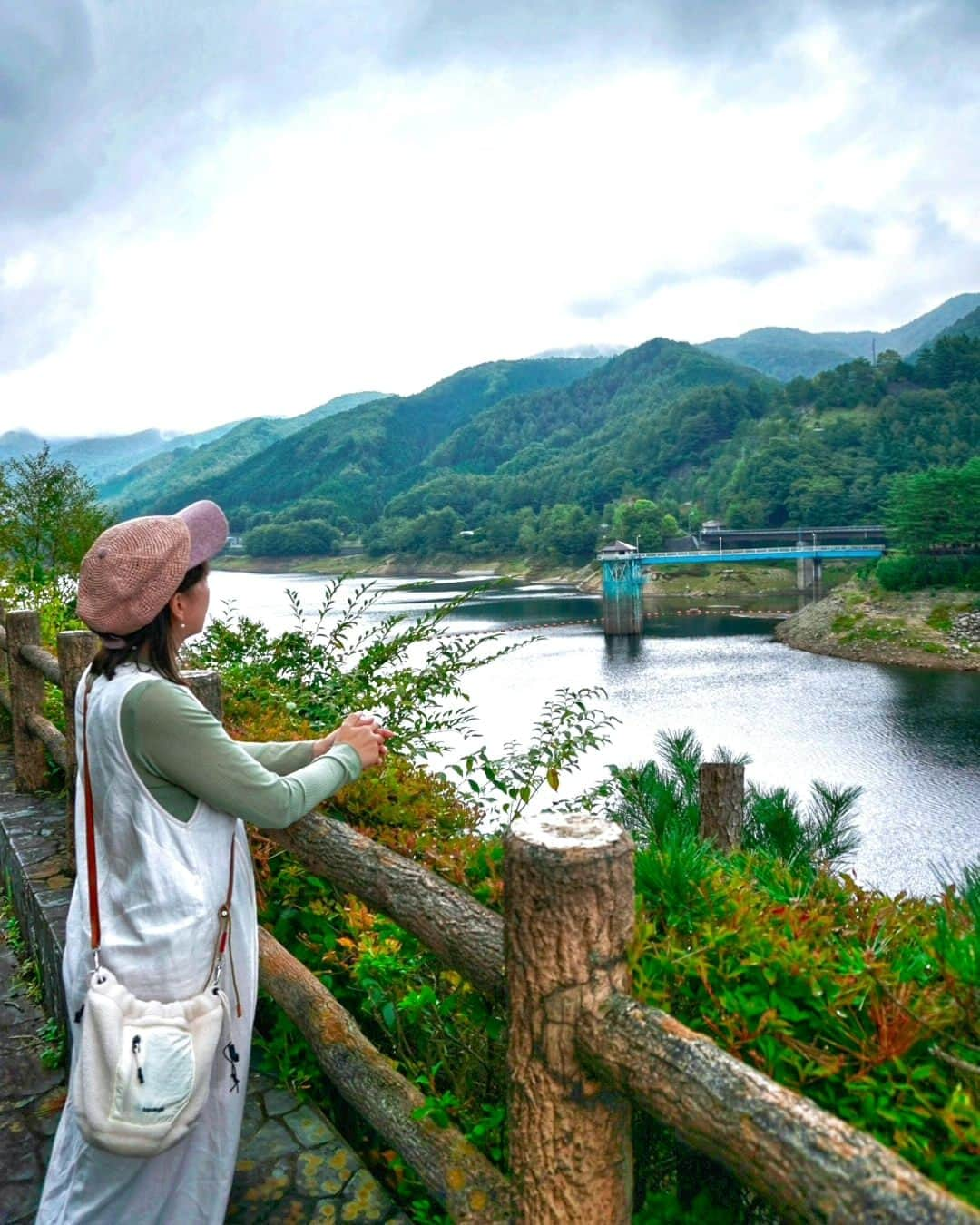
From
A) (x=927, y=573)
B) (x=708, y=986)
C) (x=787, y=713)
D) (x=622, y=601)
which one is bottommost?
(x=787, y=713)

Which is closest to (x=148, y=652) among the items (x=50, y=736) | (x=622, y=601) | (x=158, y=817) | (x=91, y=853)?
(x=158, y=817)

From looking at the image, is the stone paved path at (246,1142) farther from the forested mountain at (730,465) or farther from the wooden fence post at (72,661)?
the forested mountain at (730,465)

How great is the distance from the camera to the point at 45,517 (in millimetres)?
16047

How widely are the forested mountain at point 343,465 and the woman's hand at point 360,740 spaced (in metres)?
111

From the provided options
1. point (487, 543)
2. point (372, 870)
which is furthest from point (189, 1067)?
point (487, 543)

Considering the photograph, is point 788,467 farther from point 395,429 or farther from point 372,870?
point 395,429

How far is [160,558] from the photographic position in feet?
5.52

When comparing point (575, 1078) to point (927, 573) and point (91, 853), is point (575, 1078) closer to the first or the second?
point (91, 853)

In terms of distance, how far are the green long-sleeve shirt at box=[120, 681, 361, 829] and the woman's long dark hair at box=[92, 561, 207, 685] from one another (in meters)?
0.08

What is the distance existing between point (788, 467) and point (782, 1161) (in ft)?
287

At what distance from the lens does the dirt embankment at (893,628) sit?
137 ft

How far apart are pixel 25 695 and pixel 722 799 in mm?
5431

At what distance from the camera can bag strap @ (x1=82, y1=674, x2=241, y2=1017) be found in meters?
1.72

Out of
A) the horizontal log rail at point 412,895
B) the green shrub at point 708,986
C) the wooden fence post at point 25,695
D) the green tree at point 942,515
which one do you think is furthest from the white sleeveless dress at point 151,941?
the green tree at point 942,515
